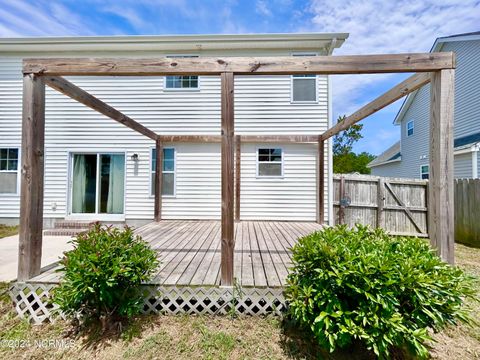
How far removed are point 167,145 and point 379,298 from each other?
6.15m

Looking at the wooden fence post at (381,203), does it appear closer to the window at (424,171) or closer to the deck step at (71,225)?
the window at (424,171)

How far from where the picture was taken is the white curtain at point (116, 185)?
21.4 ft

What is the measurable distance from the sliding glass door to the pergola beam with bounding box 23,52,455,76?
174 inches

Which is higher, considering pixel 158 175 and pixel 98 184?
pixel 158 175

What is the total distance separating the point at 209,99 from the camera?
6.58 m

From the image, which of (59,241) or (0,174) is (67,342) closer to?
(59,241)

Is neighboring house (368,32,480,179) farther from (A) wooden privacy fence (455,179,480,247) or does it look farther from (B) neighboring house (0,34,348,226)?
(B) neighboring house (0,34,348,226)

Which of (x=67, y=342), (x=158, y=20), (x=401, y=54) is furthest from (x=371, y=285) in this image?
(x=158, y=20)

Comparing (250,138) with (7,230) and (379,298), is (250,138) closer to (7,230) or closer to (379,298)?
(379,298)

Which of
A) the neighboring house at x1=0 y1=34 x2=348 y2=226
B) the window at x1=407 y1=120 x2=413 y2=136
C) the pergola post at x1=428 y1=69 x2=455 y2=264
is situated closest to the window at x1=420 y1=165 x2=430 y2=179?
the window at x1=407 y1=120 x2=413 y2=136

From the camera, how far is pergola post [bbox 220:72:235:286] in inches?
92.1

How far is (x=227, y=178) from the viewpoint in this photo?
7.74ft

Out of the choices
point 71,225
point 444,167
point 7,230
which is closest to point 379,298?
point 444,167

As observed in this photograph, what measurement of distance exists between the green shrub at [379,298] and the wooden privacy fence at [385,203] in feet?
15.5
